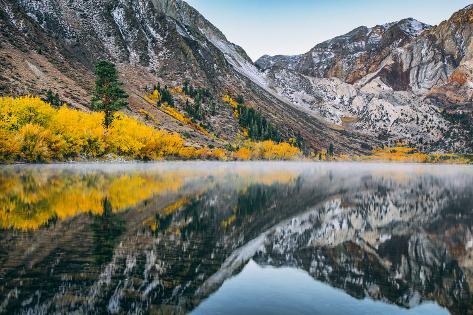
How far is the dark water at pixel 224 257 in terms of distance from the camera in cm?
1467

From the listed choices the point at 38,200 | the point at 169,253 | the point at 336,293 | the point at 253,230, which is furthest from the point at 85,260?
the point at 38,200

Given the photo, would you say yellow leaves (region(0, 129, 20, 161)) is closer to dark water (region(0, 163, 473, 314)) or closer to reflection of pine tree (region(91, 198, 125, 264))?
dark water (region(0, 163, 473, 314))

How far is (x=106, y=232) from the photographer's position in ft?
80.5

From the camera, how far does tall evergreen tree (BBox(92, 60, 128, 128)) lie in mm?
112812

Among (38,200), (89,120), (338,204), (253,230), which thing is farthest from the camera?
(89,120)

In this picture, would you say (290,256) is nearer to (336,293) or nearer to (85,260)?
(336,293)

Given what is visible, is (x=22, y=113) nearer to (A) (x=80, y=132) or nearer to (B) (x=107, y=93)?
(A) (x=80, y=132)

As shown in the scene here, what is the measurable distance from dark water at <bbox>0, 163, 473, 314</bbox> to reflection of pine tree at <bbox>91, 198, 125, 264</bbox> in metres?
0.05

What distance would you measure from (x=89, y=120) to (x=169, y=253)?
91.3m

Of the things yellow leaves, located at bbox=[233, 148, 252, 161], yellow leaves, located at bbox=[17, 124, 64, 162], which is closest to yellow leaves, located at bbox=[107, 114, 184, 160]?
yellow leaves, located at bbox=[17, 124, 64, 162]

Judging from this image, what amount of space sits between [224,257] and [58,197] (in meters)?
21.3

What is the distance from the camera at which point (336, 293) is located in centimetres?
1625

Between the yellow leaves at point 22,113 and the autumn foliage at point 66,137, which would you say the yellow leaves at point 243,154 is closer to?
the autumn foliage at point 66,137

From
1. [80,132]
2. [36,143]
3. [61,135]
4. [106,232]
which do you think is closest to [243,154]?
[80,132]
